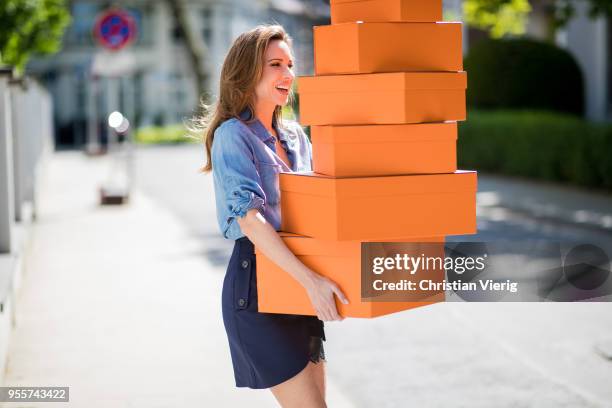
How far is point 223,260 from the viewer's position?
11945 millimetres

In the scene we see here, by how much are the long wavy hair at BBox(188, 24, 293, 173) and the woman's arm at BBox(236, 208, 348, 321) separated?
1.30 feet

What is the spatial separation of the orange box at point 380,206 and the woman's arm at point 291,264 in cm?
12

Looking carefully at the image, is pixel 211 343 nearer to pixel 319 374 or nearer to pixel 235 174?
pixel 319 374

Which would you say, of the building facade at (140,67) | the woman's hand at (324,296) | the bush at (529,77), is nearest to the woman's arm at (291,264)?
the woman's hand at (324,296)

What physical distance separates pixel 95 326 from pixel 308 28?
7823 centimetres

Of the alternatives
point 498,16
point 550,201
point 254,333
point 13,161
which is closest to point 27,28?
point 13,161

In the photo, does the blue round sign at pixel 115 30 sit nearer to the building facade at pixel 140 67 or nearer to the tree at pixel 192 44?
the tree at pixel 192 44

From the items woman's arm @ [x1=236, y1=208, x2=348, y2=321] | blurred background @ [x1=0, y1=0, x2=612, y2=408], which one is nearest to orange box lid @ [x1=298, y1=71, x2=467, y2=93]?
woman's arm @ [x1=236, y1=208, x2=348, y2=321]

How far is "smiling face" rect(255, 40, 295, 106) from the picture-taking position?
3547 millimetres

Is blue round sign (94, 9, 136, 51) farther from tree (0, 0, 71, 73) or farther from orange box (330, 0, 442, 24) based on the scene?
orange box (330, 0, 442, 24)

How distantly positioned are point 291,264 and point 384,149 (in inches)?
18.2

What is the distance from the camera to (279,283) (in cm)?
341

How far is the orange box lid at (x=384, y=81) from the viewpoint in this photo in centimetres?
331

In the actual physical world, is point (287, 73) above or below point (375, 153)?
above
